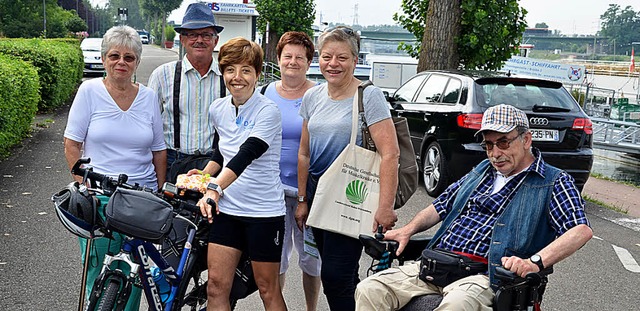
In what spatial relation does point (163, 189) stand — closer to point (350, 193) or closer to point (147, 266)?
point (147, 266)

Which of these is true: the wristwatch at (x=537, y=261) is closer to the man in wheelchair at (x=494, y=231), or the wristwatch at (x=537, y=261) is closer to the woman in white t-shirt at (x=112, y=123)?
the man in wheelchair at (x=494, y=231)

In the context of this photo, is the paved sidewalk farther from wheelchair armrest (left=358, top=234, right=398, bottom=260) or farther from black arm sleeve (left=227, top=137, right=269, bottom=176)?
black arm sleeve (left=227, top=137, right=269, bottom=176)

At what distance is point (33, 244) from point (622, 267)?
5.20 metres

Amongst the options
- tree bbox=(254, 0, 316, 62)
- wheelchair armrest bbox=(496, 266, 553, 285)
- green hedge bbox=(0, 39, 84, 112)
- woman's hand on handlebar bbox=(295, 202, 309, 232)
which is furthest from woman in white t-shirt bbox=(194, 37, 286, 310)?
tree bbox=(254, 0, 316, 62)

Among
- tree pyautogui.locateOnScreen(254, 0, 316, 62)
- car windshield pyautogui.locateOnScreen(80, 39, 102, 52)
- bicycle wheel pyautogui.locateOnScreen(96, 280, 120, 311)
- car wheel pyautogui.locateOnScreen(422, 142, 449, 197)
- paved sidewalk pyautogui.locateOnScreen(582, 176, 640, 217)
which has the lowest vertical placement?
paved sidewalk pyautogui.locateOnScreen(582, 176, 640, 217)

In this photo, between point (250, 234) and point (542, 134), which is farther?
point (542, 134)

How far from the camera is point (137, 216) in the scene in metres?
3.32

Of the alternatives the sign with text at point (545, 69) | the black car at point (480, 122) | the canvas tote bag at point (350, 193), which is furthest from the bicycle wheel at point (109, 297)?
the sign with text at point (545, 69)

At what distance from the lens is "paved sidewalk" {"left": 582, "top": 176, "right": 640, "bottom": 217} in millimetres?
10875

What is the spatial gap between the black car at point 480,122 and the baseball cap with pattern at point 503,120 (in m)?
4.94

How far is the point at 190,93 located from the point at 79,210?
120cm

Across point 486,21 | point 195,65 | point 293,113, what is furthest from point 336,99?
point 486,21

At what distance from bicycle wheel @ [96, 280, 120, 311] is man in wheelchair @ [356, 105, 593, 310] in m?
1.17

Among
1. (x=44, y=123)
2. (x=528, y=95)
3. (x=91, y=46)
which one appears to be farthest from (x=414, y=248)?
(x=91, y=46)
